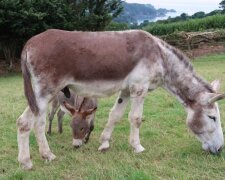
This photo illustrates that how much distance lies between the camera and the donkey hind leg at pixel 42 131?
618 centimetres

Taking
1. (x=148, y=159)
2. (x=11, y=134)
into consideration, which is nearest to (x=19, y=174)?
(x=148, y=159)

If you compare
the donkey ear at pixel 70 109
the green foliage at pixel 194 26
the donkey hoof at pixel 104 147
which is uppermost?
the donkey ear at pixel 70 109

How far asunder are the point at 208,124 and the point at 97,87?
5.71 feet

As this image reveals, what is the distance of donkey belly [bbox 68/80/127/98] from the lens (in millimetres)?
6426

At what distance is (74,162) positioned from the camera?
641 centimetres

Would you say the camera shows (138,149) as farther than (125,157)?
Yes

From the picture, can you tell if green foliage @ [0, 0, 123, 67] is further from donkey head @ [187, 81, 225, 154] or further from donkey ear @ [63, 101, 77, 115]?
donkey head @ [187, 81, 225, 154]

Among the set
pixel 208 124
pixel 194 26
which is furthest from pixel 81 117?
pixel 194 26

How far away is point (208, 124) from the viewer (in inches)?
255

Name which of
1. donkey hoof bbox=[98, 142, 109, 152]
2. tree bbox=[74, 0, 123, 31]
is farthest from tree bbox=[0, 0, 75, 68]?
donkey hoof bbox=[98, 142, 109, 152]

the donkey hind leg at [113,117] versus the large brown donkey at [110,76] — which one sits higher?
the large brown donkey at [110,76]

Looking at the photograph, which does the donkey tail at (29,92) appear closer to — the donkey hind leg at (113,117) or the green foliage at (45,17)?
the donkey hind leg at (113,117)

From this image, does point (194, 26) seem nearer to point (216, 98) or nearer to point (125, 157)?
point (216, 98)

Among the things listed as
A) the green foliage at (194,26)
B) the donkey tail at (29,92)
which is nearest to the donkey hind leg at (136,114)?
the donkey tail at (29,92)
